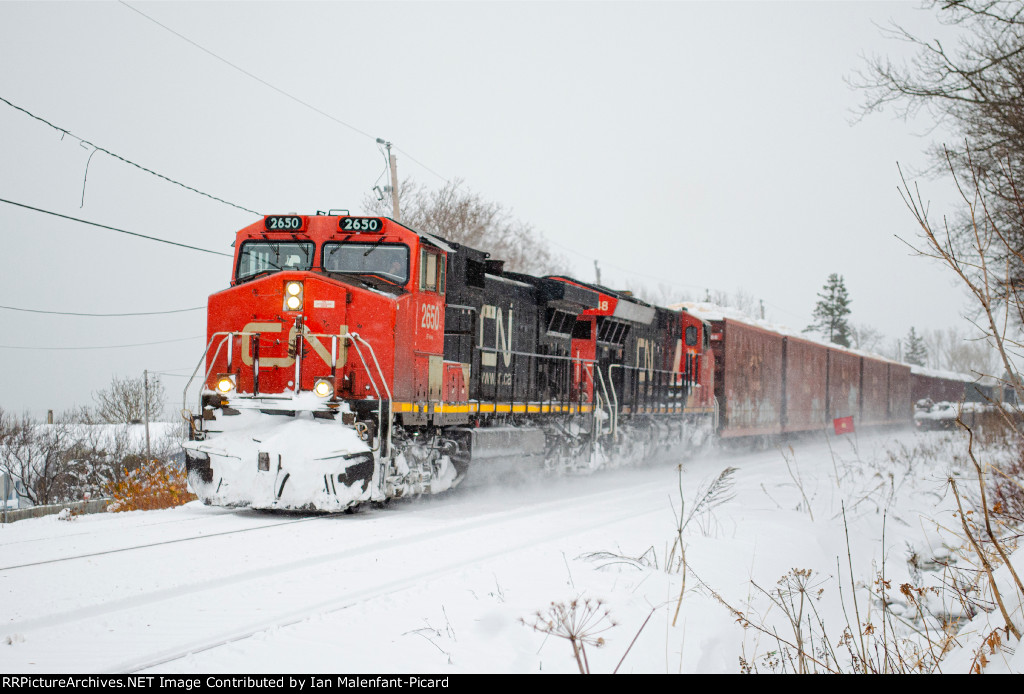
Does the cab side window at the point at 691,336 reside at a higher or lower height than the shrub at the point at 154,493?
higher

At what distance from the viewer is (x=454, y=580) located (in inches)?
224

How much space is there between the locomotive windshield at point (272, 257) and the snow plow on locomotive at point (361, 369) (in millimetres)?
18

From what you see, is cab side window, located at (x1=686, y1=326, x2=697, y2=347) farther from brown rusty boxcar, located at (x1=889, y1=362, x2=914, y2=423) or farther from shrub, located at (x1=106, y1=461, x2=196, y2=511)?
brown rusty boxcar, located at (x1=889, y1=362, x2=914, y2=423)

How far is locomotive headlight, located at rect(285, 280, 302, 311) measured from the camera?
902 centimetres

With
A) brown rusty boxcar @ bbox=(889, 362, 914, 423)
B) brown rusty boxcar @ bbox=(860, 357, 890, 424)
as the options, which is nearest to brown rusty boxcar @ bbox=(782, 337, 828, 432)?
brown rusty boxcar @ bbox=(860, 357, 890, 424)

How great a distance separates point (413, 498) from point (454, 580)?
203 inches

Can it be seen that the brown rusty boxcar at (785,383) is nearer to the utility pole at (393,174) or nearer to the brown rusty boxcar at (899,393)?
the brown rusty boxcar at (899,393)

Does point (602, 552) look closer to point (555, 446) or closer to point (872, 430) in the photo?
point (555, 446)

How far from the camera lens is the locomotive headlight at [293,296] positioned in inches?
355

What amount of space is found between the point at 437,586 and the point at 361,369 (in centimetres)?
412

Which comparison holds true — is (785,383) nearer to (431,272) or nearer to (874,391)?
(874,391)

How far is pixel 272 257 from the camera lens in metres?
9.83

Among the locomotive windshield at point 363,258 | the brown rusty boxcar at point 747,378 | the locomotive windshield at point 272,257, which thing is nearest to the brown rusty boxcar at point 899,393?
the brown rusty boxcar at point 747,378

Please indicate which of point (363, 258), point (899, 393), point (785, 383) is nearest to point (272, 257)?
point (363, 258)
